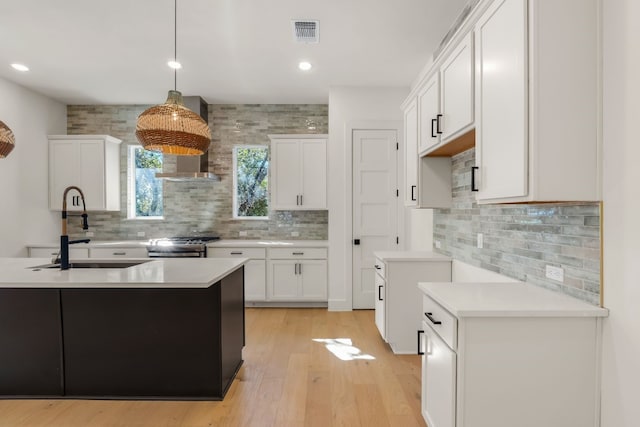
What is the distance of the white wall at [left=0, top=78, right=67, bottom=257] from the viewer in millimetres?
4535

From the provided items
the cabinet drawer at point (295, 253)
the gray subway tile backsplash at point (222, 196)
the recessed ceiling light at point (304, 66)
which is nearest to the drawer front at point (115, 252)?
the gray subway tile backsplash at point (222, 196)

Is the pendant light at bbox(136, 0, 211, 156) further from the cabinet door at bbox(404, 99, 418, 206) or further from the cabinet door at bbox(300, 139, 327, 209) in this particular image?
the cabinet door at bbox(300, 139, 327, 209)

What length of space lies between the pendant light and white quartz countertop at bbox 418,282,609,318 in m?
1.86

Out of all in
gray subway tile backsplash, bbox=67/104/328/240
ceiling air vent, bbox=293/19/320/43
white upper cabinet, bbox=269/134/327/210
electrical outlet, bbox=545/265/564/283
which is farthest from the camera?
gray subway tile backsplash, bbox=67/104/328/240

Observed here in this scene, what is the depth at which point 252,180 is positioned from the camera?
18.4 feet

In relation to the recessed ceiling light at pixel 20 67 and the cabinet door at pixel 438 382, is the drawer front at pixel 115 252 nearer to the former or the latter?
the recessed ceiling light at pixel 20 67

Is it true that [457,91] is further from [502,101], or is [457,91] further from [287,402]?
[287,402]

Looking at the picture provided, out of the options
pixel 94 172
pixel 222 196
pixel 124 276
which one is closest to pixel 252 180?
pixel 222 196

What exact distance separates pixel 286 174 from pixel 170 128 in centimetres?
269

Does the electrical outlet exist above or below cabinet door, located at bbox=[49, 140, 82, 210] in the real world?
below

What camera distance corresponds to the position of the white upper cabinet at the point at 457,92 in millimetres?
2121

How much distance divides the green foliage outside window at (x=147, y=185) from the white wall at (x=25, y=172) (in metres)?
1.17

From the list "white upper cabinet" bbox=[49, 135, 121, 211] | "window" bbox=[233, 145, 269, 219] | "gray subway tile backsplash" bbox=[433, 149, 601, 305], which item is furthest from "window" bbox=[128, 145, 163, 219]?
"gray subway tile backsplash" bbox=[433, 149, 601, 305]

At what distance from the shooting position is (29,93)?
4.91 m
